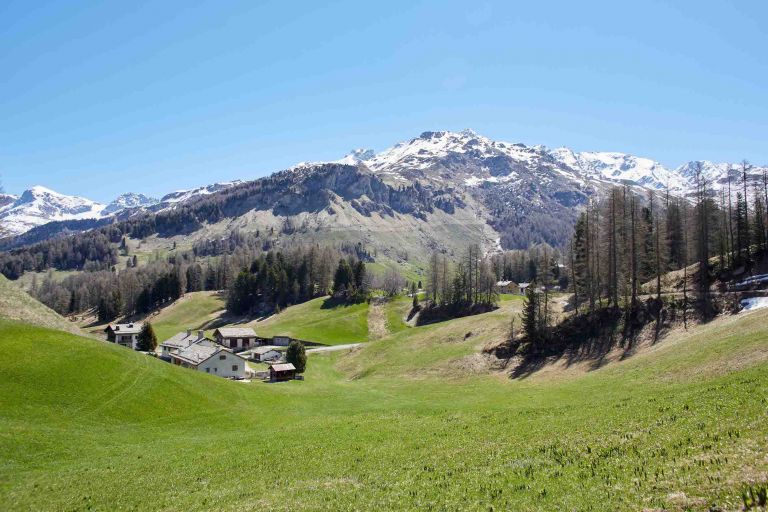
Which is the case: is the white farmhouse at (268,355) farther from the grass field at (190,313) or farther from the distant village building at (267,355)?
the grass field at (190,313)

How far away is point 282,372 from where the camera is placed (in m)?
82.4

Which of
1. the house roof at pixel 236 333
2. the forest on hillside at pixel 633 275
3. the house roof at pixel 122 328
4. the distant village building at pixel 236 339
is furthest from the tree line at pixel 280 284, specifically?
the forest on hillside at pixel 633 275

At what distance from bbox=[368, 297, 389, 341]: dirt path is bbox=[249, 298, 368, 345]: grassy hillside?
140 cm

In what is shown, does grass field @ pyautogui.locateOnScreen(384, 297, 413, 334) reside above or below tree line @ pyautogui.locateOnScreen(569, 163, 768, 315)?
below

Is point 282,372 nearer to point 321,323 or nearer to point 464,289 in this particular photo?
point 321,323

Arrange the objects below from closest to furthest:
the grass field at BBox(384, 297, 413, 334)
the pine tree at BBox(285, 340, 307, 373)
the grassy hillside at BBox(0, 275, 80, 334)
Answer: the grassy hillside at BBox(0, 275, 80, 334) < the pine tree at BBox(285, 340, 307, 373) < the grass field at BBox(384, 297, 413, 334)

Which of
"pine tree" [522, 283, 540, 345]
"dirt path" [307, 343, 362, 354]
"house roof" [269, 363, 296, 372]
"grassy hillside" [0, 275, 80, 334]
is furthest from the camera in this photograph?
"dirt path" [307, 343, 362, 354]

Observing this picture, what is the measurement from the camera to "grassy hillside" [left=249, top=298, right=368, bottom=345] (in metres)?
126

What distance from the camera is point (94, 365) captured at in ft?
170

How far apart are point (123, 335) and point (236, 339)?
27.9m

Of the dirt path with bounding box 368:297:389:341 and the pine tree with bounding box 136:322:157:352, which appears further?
the dirt path with bounding box 368:297:389:341

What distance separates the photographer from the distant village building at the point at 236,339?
120 m

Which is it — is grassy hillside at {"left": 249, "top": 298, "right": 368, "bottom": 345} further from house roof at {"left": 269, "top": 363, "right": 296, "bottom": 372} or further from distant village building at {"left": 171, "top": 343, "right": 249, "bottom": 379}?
house roof at {"left": 269, "top": 363, "right": 296, "bottom": 372}

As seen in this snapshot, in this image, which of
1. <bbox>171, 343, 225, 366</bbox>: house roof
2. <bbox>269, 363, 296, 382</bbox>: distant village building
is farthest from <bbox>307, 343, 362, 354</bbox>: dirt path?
<bbox>269, 363, 296, 382</bbox>: distant village building
